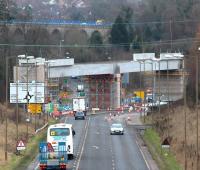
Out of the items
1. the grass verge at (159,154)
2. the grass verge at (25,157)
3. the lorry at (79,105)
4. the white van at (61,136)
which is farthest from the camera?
the lorry at (79,105)

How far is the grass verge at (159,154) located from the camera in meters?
55.6

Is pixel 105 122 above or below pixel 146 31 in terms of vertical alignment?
below

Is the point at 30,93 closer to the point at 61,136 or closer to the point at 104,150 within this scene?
the point at 104,150

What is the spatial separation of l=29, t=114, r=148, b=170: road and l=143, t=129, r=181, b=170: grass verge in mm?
1000

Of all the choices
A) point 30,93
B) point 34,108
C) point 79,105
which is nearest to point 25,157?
point 30,93

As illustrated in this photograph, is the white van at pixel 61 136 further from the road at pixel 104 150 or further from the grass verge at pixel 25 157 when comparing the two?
the grass verge at pixel 25 157

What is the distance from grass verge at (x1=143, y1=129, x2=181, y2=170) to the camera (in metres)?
55.6

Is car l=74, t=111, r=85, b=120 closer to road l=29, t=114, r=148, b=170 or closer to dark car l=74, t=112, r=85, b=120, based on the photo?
dark car l=74, t=112, r=85, b=120

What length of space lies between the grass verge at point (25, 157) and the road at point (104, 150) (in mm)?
2894

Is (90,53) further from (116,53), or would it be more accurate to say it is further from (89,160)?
(89,160)

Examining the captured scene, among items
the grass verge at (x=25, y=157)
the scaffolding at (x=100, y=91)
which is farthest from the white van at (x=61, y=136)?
the scaffolding at (x=100, y=91)

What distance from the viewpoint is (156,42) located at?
7219 inches

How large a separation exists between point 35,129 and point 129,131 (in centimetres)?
1087

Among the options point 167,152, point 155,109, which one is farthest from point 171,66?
point 167,152
